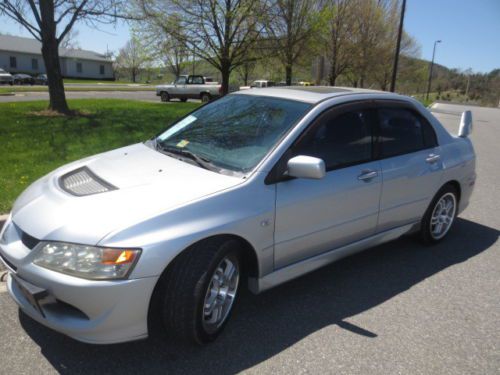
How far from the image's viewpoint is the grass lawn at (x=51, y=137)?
6096 millimetres

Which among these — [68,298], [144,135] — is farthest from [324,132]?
[144,135]

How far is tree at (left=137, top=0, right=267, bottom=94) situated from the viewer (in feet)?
48.5

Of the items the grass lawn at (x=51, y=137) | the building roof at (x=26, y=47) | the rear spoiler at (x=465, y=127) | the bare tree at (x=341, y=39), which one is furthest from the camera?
the building roof at (x=26, y=47)

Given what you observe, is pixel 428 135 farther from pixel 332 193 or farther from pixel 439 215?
pixel 332 193

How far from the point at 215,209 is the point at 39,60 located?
6803 cm

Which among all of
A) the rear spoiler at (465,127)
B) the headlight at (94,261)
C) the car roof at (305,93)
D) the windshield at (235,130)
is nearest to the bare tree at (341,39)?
the rear spoiler at (465,127)

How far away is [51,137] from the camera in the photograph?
344 inches

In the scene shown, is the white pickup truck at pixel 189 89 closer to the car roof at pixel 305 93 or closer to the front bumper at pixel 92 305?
the car roof at pixel 305 93

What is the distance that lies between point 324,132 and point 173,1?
1307cm

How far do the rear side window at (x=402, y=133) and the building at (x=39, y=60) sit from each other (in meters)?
55.3

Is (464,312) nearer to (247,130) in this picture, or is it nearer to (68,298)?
(247,130)

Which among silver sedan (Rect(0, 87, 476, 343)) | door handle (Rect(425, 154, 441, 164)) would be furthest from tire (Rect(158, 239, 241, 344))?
door handle (Rect(425, 154, 441, 164))

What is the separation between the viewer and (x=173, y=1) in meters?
14.8

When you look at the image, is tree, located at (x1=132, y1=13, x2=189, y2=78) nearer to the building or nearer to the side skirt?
the side skirt
